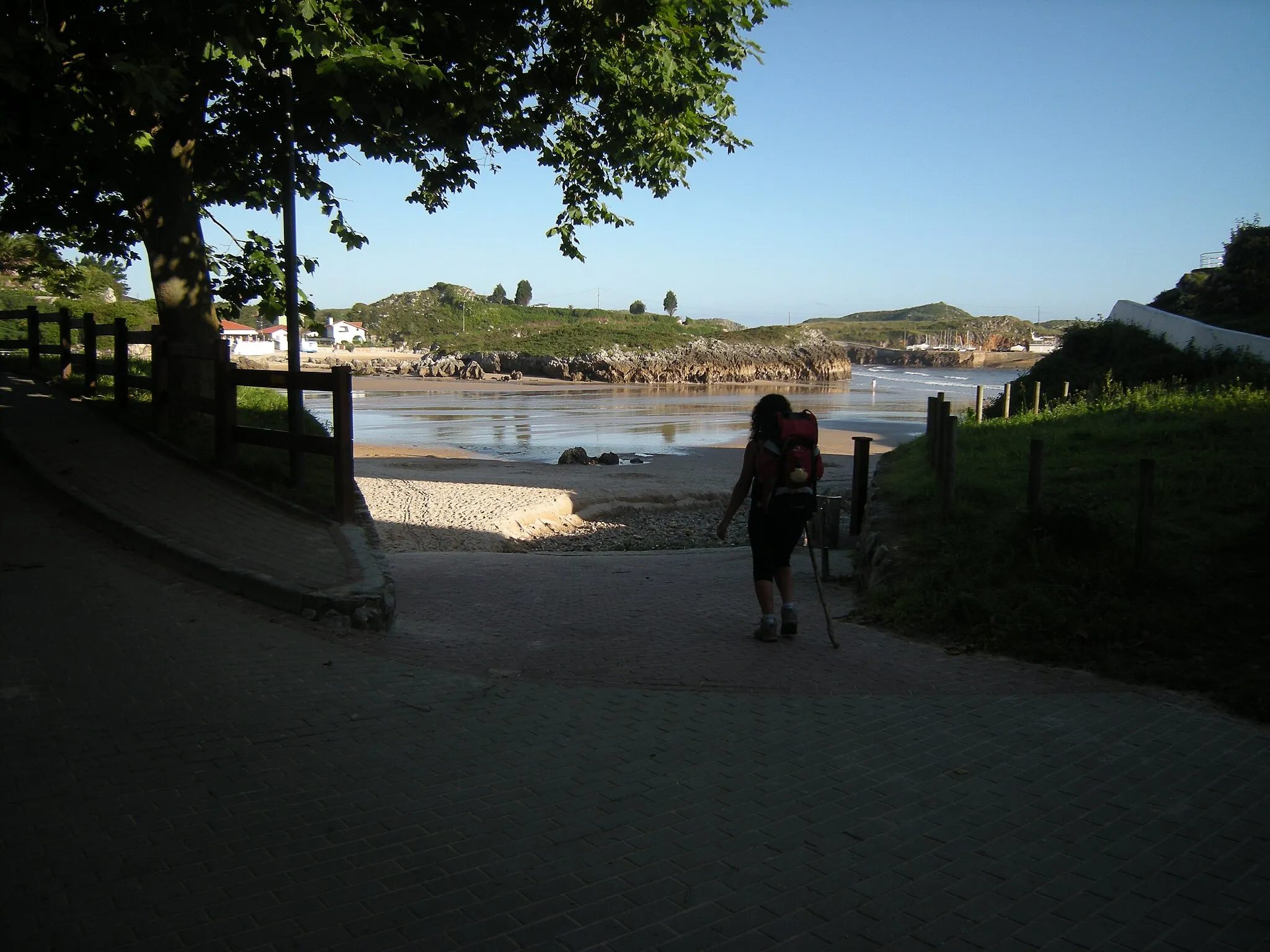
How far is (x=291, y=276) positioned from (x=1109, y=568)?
8266mm

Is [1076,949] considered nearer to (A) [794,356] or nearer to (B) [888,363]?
(A) [794,356]

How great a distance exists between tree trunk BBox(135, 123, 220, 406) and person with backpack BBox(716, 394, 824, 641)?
7603 mm

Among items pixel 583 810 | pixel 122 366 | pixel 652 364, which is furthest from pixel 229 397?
pixel 652 364

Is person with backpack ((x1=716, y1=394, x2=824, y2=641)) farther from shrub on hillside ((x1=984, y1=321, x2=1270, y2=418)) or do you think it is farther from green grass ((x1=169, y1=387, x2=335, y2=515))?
shrub on hillside ((x1=984, y1=321, x2=1270, y2=418))

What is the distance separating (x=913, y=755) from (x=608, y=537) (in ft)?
37.0

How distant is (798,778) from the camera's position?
173 inches

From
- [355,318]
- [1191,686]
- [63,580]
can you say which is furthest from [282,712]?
[355,318]

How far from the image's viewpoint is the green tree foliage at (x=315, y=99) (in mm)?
8555

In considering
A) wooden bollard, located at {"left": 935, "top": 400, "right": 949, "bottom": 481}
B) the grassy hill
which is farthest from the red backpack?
the grassy hill

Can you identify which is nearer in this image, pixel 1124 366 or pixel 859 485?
pixel 859 485

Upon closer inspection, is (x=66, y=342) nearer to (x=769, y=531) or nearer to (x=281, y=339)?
(x=769, y=531)

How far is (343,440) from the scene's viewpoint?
8.89 metres

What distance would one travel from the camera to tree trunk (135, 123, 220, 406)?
11.6 m

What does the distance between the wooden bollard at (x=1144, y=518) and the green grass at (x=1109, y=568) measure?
0.09 metres
